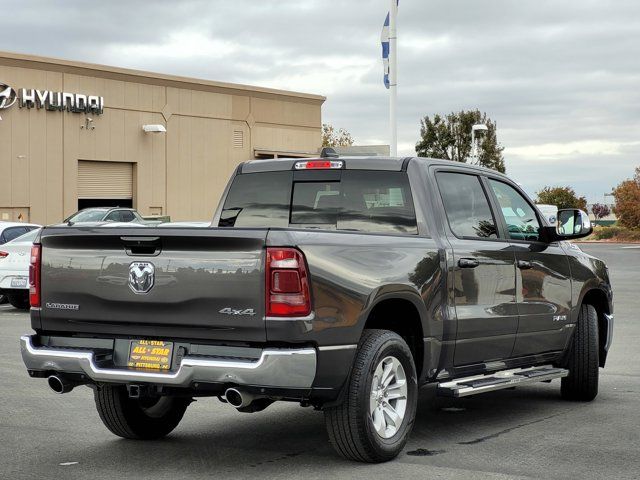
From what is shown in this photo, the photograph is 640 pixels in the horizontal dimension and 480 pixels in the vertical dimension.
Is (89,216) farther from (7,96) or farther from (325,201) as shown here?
(325,201)

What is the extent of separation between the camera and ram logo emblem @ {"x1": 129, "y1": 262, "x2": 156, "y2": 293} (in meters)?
6.69

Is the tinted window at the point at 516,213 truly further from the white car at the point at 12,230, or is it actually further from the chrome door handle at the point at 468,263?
the white car at the point at 12,230

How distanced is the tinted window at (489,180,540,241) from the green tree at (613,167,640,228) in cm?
6509

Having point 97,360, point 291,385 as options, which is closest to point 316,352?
point 291,385

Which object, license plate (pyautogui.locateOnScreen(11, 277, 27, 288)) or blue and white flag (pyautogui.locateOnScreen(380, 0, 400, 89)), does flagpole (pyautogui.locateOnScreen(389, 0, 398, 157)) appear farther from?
license plate (pyautogui.locateOnScreen(11, 277, 27, 288))

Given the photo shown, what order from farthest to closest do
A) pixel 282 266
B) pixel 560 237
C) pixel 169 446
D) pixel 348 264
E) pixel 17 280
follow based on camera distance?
pixel 17 280 < pixel 560 237 < pixel 169 446 < pixel 348 264 < pixel 282 266

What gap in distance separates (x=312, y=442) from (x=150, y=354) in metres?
1.59

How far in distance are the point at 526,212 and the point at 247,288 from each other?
3581mm

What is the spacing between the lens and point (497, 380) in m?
8.16

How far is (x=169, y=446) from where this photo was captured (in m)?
7.71

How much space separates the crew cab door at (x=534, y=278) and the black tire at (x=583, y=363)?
0.92 ft

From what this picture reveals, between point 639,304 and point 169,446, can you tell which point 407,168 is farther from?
point 639,304

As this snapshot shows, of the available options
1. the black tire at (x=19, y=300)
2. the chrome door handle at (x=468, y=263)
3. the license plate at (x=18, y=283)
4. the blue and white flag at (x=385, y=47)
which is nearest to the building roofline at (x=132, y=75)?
the blue and white flag at (x=385, y=47)

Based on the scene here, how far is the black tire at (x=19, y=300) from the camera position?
792 inches
